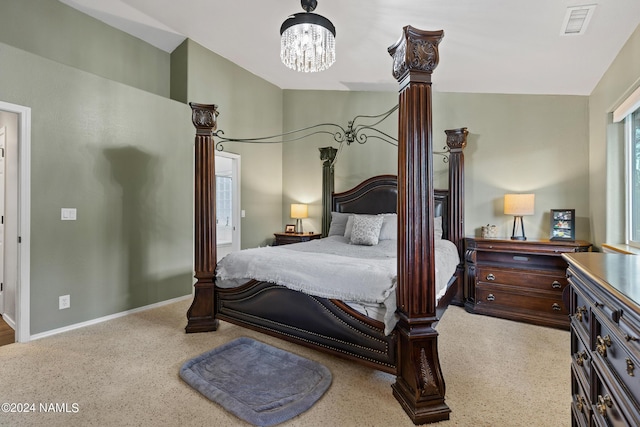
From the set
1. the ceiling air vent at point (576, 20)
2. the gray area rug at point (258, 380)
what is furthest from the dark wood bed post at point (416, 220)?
the ceiling air vent at point (576, 20)

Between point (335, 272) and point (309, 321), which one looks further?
point (309, 321)

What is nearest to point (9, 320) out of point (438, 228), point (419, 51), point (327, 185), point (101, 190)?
point (101, 190)

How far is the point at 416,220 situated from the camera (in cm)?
194

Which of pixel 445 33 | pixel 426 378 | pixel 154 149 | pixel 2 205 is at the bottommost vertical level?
pixel 426 378

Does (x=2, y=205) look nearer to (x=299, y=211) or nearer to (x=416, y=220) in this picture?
(x=299, y=211)

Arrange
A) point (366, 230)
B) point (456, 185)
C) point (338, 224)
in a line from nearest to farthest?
point (366, 230) < point (456, 185) < point (338, 224)

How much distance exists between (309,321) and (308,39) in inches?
90.9

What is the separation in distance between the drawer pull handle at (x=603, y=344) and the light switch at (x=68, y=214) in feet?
12.9

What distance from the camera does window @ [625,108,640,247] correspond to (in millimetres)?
2941

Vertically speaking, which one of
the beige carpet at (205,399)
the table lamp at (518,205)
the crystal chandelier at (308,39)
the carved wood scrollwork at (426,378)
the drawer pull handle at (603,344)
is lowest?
the beige carpet at (205,399)

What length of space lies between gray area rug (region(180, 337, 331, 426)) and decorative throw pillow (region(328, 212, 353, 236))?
6.72 ft

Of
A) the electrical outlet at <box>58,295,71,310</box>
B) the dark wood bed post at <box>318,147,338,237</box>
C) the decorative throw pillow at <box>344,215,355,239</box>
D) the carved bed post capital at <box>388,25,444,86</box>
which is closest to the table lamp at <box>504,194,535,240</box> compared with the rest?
the decorative throw pillow at <box>344,215,355,239</box>

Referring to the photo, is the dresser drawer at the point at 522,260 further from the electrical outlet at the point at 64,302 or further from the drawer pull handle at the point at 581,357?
the electrical outlet at the point at 64,302

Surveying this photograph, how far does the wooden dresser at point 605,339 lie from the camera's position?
0.73m
